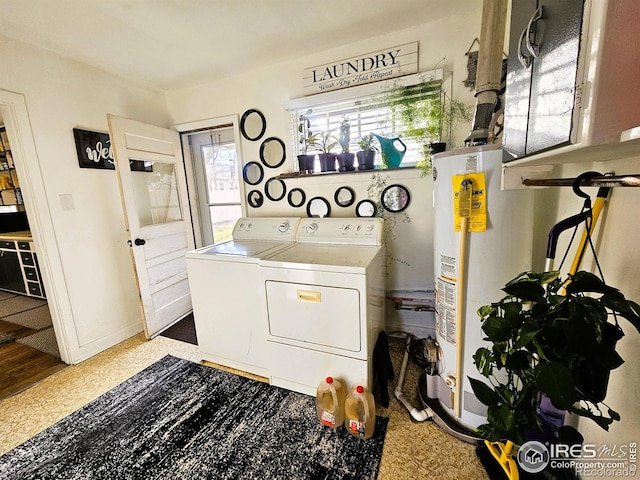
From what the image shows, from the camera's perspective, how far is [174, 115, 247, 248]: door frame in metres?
2.67

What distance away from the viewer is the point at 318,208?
8.12 feet

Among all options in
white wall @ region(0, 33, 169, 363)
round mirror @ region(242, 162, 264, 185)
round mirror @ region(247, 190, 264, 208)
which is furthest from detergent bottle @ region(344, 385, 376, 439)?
white wall @ region(0, 33, 169, 363)

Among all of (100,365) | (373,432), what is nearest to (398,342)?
(373,432)

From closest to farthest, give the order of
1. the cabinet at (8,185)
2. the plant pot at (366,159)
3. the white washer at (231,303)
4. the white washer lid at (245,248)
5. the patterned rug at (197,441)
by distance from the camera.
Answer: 1. the patterned rug at (197,441)
2. the white washer at (231,303)
3. the white washer lid at (245,248)
4. the plant pot at (366,159)
5. the cabinet at (8,185)

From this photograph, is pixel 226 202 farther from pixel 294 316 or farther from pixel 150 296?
pixel 294 316

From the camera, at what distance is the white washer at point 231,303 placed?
72.2 inches

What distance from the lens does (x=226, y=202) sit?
10.8 ft

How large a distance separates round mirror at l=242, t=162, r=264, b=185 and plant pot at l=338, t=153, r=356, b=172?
2.76ft

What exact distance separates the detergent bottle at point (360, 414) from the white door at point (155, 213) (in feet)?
6.70

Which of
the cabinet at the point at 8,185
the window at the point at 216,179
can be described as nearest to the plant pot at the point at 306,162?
the window at the point at 216,179

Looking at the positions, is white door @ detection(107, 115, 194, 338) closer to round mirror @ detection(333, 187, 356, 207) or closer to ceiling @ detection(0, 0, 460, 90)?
ceiling @ detection(0, 0, 460, 90)

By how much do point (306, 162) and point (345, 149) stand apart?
1.15 ft

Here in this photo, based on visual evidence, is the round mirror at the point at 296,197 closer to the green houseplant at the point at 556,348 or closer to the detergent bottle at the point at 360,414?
the detergent bottle at the point at 360,414

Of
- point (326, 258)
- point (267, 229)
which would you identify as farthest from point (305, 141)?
point (326, 258)
